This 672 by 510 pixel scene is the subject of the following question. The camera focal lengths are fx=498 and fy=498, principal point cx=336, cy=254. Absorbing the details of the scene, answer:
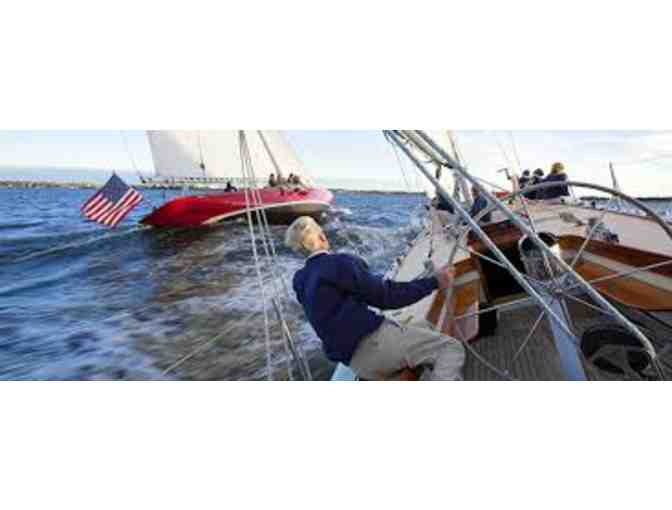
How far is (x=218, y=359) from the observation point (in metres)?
3.13

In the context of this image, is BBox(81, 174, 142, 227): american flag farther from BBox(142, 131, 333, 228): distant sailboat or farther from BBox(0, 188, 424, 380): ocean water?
BBox(142, 131, 333, 228): distant sailboat

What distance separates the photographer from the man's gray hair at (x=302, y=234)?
130 cm

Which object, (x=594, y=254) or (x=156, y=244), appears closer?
(x=594, y=254)

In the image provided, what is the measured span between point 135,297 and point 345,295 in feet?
13.8

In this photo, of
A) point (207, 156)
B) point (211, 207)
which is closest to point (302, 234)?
point (207, 156)

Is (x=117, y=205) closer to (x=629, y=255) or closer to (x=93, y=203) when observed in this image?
(x=93, y=203)

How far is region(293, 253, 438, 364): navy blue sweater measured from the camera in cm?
126

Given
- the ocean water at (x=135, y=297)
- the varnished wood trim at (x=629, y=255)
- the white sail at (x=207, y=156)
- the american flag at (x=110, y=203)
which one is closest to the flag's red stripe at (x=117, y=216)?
the american flag at (x=110, y=203)

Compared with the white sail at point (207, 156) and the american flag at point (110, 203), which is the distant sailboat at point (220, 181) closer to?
the white sail at point (207, 156)

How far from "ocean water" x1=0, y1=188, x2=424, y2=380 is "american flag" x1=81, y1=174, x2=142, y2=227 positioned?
0.13 meters

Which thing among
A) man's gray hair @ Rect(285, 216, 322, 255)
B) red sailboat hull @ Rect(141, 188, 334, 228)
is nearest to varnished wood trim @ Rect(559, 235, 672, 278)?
A: man's gray hair @ Rect(285, 216, 322, 255)
